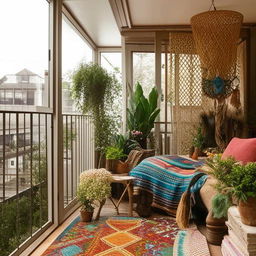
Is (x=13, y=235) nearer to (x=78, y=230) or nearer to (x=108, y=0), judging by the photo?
(x=78, y=230)

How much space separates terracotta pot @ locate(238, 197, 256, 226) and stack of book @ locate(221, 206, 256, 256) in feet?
0.08

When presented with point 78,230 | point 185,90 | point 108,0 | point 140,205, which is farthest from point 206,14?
point 78,230

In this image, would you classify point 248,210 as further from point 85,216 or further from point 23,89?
point 85,216

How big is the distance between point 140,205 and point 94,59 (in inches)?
124

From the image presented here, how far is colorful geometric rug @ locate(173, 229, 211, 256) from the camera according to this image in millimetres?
2135

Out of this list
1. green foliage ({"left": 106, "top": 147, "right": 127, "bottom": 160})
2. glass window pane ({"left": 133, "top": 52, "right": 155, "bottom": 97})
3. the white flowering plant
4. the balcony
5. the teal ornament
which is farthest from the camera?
glass window pane ({"left": 133, "top": 52, "right": 155, "bottom": 97})

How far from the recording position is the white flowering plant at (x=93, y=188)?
289 cm

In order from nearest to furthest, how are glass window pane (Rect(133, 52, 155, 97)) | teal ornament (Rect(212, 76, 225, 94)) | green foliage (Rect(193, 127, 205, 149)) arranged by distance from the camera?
teal ornament (Rect(212, 76, 225, 94)) → green foliage (Rect(193, 127, 205, 149)) → glass window pane (Rect(133, 52, 155, 97))

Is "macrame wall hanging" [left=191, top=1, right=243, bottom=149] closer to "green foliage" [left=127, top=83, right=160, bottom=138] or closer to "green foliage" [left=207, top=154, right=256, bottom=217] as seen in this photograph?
"green foliage" [left=127, top=83, right=160, bottom=138]

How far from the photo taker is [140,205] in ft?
10.2

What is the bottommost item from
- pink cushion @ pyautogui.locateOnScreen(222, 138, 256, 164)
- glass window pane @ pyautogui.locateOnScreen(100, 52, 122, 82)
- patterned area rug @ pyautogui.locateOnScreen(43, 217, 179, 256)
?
patterned area rug @ pyautogui.locateOnScreen(43, 217, 179, 256)

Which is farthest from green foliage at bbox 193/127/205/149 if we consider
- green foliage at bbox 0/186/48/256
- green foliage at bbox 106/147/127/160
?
green foliage at bbox 0/186/48/256

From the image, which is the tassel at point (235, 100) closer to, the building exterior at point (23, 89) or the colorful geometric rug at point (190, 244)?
the colorful geometric rug at point (190, 244)

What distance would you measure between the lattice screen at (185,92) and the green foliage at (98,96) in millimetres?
897
